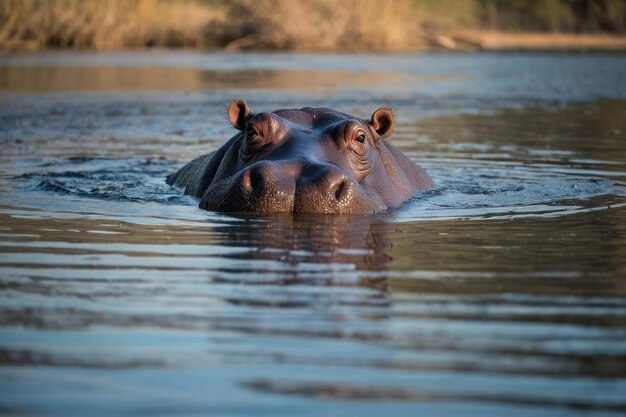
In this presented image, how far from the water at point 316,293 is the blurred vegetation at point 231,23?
18.6 meters

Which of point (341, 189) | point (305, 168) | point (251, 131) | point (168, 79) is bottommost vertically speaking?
point (341, 189)

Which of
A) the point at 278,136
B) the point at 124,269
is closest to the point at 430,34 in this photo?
the point at 278,136

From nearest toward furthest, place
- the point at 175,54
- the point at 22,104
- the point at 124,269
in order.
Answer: the point at 124,269 → the point at 22,104 → the point at 175,54

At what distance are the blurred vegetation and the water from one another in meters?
18.6

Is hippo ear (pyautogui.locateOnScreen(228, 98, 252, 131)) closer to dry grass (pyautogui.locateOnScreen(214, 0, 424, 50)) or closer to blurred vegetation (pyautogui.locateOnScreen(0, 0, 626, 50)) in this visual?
blurred vegetation (pyautogui.locateOnScreen(0, 0, 626, 50))

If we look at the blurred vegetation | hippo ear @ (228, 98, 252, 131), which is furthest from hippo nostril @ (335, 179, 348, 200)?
the blurred vegetation

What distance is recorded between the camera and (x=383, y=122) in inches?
325

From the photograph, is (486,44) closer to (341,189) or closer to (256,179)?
(341,189)

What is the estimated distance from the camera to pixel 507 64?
1043 inches

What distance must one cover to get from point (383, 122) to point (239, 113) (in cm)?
99

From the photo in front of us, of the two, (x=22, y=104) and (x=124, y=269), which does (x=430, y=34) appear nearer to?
(x=22, y=104)

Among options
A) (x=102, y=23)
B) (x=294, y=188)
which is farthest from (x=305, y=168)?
(x=102, y=23)

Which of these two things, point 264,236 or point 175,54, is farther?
point 175,54

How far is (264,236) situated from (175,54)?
23.8m
